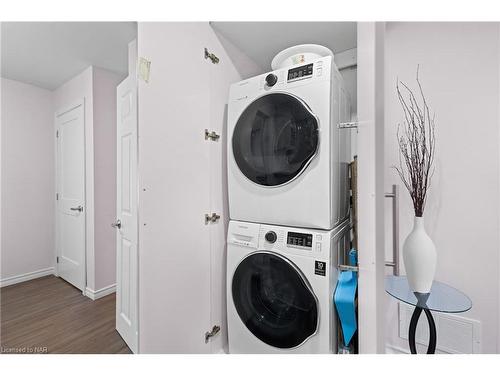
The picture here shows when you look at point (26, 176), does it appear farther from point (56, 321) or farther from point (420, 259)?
point (420, 259)

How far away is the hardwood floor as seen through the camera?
954 mm

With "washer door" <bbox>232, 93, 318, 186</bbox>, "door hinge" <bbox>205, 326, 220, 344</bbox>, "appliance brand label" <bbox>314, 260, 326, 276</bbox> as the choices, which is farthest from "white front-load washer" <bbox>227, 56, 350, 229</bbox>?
"door hinge" <bbox>205, 326, 220, 344</bbox>

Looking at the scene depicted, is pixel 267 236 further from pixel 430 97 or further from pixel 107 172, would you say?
pixel 430 97

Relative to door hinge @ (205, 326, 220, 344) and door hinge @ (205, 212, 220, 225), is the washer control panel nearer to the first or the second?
door hinge @ (205, 212, 220, 225)

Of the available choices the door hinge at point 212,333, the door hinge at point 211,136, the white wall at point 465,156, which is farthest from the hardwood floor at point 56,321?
the white wall at point 465,156

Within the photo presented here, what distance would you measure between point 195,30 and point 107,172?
0.89 metres

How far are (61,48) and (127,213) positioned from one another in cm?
74

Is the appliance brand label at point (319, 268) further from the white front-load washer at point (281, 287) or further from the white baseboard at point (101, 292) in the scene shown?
the white baseboard at point (101, 292)

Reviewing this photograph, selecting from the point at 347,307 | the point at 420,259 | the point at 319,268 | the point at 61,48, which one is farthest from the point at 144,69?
the point at 420,259

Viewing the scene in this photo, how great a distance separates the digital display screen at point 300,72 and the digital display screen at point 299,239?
0.83 metres

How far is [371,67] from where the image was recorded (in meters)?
0.63

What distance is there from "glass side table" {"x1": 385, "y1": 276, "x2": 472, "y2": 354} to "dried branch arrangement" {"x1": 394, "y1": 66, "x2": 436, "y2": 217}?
483 millimetres

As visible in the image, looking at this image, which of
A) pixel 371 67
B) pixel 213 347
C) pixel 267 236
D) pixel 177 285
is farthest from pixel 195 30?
pixel 213 347

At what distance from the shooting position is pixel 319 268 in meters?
1.15
